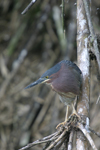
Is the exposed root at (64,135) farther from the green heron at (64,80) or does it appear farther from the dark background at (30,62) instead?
the dark background at (30,62)

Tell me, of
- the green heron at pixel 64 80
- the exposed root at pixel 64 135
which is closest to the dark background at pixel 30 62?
the green heron at pixel 64 80

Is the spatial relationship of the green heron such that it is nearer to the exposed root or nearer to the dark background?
the exposed root

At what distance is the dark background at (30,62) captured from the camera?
3281mm

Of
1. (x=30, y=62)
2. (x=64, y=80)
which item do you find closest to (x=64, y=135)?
(x=64, y=80)

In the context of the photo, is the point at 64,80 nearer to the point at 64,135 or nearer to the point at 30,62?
the point at 64,135

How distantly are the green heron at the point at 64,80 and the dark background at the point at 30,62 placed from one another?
140cm

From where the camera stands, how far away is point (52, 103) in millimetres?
3348

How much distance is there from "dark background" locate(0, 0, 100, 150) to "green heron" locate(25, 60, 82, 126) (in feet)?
4.59

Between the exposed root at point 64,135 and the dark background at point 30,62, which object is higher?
the dark background at point 30,62

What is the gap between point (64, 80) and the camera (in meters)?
1.75

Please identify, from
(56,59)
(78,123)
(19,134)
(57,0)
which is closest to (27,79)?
(56,59)

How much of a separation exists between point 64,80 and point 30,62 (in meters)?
2.07

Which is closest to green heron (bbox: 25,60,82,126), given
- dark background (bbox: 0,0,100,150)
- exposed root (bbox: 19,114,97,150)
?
exposed root (bbox: 19,114,97,150)

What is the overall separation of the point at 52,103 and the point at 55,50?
90 cm
